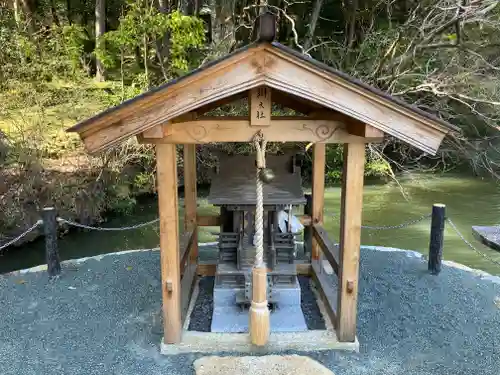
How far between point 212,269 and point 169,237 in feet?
7.09

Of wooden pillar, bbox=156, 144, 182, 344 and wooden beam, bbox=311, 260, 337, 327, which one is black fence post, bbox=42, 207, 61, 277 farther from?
wooden beam, bbox=311, 260, 337, 327

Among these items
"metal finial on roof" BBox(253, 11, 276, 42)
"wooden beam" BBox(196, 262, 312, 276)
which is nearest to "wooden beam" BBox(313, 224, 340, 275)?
"wooden beam" BBox(196, 262, 312, 276)

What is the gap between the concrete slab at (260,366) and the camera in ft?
11.2

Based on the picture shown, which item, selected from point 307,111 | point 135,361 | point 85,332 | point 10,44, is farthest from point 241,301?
point 10,44

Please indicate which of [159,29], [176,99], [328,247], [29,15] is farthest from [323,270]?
[29,15]

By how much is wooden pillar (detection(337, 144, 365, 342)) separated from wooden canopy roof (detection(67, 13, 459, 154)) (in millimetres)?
398

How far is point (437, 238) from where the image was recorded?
228 inches

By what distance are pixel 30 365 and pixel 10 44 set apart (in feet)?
38.5

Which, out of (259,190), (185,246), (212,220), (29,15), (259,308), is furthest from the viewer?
(29,15)

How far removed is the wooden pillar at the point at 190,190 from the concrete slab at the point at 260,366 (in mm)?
2107

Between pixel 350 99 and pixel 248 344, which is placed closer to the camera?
pixel 350 99

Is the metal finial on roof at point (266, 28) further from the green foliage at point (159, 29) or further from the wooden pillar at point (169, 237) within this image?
the green foliage at point (159, 29)

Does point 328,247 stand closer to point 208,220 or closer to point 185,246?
point 185,246

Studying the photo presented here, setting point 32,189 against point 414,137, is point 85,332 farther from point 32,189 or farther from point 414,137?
point 32,189
